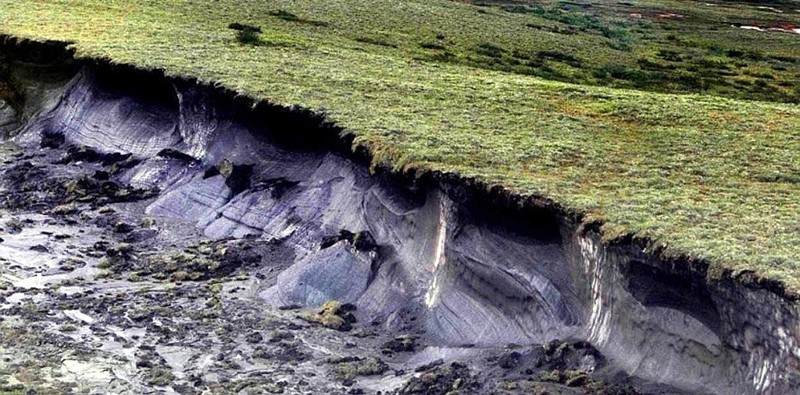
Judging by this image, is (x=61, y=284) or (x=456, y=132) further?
(x=456, y=132)

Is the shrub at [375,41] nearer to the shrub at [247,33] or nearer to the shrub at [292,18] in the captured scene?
the shrub at [292,18]

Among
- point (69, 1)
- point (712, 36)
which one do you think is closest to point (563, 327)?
point (69, 1)

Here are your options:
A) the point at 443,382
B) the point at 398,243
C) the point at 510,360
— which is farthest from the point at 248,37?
the point at 443,382

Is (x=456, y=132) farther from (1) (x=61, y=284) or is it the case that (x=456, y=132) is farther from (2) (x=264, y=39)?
(2) (x=264, y=39)

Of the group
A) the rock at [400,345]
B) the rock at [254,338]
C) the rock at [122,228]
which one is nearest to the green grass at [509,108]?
the rock at [400,345]

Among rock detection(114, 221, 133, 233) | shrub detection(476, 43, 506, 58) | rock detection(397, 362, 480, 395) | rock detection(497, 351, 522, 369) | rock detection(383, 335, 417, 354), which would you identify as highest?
shrub detection(476, 43, 506, 58)

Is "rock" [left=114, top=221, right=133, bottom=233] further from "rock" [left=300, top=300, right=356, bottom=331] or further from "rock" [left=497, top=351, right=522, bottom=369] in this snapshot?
"rock" [left=497, top=351, right=522, bottom=369]

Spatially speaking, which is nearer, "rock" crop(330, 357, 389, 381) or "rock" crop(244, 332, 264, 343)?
"rock" crop(330, 357, 389, 381)

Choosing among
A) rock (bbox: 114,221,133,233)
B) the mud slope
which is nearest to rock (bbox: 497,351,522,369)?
the mud slope
